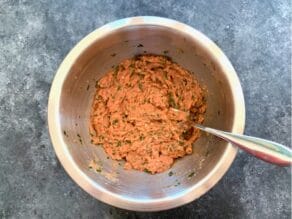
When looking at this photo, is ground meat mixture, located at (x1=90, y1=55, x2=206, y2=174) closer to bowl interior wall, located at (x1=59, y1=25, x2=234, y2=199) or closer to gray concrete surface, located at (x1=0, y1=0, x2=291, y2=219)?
bowl interior wall, located at (x1=59, y1=25, x2=234, y2=199)

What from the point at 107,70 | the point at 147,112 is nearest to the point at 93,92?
the point at 107,70

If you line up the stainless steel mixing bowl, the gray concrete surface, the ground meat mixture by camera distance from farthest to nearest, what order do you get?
the gray concrete surface < the ground meat mixture < the stainless steel mixing bowl

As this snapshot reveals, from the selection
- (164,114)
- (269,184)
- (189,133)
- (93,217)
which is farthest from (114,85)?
(269,184)

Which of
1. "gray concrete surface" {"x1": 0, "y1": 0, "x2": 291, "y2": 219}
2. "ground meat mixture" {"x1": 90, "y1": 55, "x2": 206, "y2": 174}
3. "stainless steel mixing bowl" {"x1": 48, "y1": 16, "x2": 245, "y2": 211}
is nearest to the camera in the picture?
"stainless steel mixing bowl" {"x1": 48, "y1": 16, "x2": 245, "y2": 211}

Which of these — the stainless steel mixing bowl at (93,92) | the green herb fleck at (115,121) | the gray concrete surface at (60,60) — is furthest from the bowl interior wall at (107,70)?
the gray concrete surface at (60,60)

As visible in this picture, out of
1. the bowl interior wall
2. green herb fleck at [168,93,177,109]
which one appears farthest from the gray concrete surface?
green herb fleck at [168,93,177,109]

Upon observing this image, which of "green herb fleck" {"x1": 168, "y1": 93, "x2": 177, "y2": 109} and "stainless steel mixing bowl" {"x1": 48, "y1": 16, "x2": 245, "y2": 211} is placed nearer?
"stainless steel mixing bowl" {"x1": 48, "y1": 16, "x2": 245, "y2": 211}

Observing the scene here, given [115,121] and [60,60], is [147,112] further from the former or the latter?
[60,60]
